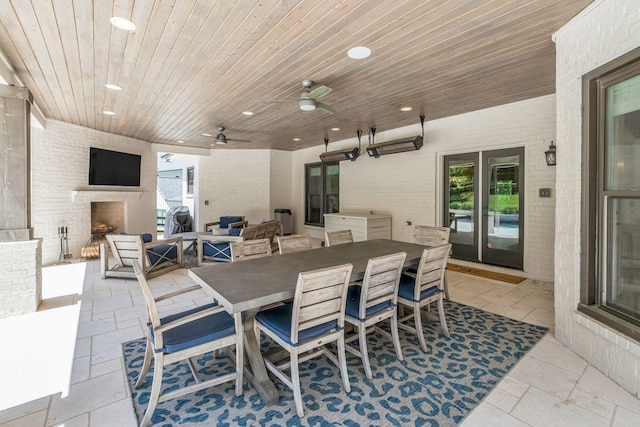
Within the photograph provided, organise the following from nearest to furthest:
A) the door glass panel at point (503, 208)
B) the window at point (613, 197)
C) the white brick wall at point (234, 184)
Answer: the window at point (613, 197) → the door glass panel at point (503, 208) → the white brick wall at point (234, 184)

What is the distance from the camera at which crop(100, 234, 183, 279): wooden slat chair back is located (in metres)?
4.61

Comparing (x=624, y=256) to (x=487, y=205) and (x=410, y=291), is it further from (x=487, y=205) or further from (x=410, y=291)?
(x=487, y=205)

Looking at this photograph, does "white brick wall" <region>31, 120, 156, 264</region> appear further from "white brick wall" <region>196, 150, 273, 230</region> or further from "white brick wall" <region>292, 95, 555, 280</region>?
"white brick wall" <region>292, 95, 555, 280</region>

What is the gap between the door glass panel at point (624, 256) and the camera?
84.6 inches

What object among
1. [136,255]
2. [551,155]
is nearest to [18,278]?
[136,255]

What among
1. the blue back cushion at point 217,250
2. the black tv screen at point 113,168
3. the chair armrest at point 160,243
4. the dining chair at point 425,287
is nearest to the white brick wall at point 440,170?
the dining chair at point 425,287

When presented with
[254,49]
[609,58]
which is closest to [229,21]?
[254,49]

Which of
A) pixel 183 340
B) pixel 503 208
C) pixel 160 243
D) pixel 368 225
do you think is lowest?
pixel 183 340

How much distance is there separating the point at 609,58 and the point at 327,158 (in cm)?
547

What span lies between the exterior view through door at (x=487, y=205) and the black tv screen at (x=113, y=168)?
23.3 ft

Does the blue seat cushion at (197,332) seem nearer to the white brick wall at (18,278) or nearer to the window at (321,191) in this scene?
the white brick wall at (18,278)

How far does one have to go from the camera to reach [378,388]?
2.12 meters

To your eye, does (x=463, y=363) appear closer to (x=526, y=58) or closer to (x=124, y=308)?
(x=526, y=58)

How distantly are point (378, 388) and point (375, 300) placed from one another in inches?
23.6
